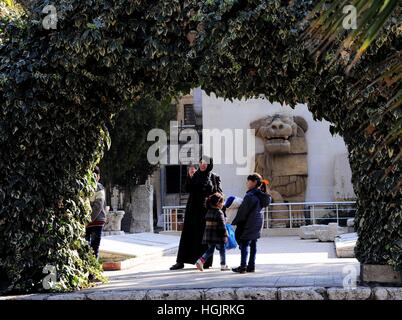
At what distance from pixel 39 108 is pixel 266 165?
13.1 m

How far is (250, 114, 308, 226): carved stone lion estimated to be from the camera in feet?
64.0

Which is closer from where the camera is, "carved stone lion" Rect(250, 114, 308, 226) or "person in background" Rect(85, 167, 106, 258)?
"person in background" Rect(85, 167, 106, 258)

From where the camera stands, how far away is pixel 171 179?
33.6 metres

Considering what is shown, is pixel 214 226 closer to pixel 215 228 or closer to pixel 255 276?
pixel 215 228

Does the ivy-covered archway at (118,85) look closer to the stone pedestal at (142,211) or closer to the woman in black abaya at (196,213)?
the woman in black abaya at (196,213)

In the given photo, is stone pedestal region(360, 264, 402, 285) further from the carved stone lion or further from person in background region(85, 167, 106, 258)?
the carved stone lion

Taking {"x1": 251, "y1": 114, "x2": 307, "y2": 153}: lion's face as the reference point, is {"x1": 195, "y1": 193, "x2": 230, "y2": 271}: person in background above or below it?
below

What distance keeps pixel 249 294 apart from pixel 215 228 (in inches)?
105

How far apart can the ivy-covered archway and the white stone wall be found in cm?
1240

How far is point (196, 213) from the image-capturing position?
9.55 m

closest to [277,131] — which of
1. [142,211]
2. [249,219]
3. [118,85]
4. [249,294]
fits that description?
[142,211]

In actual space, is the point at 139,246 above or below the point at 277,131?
below

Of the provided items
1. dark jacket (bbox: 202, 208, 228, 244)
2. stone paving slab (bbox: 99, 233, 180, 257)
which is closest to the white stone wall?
stone paving slab (bbox: 99, 233, 180, 257)
